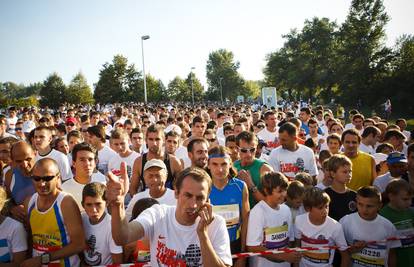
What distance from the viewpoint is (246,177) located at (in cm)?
432

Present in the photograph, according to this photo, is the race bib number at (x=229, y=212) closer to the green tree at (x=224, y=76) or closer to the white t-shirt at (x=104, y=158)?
the white t-shirt at (x=104, y=158)

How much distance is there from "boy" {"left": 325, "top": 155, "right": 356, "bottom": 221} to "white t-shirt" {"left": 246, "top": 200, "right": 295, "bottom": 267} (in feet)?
2.91

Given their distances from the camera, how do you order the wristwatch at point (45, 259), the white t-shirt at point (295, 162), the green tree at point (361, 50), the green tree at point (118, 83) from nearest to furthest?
1. the wristwatch at point (45, 259)
2. the white t-shirt at point (295, 162)
3. the green tree at point (361, 50)
4. the green tree at point (118, 83)

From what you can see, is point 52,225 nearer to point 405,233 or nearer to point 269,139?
point 405,233

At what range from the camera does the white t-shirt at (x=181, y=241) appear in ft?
8.30

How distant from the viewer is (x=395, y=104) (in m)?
38.0

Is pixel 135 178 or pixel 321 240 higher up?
pixel 135 178

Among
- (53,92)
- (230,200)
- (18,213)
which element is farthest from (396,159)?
(53,92)

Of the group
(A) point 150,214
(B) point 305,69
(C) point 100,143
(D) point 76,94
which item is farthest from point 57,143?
(B) point 305,69

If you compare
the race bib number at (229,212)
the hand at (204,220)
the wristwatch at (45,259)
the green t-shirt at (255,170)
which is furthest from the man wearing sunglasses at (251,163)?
the wristwatch at (45,259)

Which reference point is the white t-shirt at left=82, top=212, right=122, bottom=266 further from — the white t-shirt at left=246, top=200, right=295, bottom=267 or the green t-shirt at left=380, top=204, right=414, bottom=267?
the green t-shirt at left=380, top=204, right=414, bottom=267

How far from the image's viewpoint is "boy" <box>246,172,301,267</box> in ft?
12.1

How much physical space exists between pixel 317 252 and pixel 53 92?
61006 mm

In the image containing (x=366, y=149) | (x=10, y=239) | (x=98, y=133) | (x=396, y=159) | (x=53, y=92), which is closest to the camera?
(x=10, y=239)
